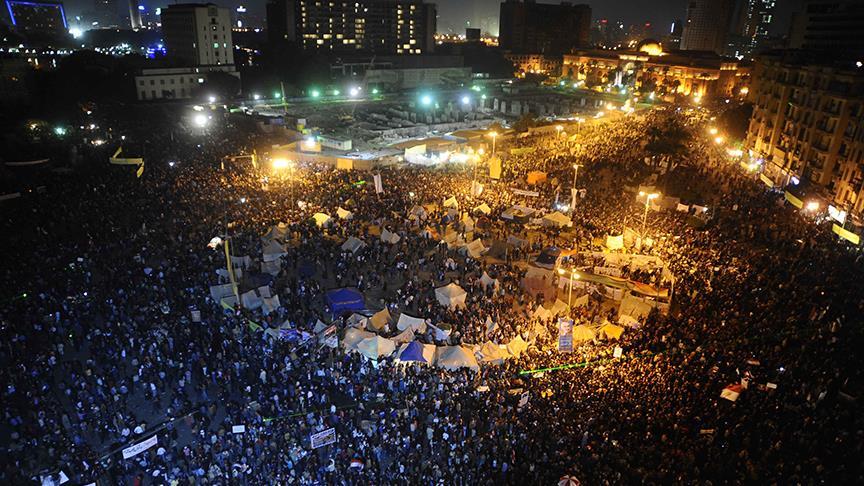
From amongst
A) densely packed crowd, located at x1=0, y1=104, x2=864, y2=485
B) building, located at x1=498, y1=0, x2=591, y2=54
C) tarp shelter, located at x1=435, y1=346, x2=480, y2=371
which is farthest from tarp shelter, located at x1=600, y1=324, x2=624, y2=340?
building, located at x1=498, y1=0, x2=591, y2=54

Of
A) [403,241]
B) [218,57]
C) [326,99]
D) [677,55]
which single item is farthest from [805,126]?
[218,57]

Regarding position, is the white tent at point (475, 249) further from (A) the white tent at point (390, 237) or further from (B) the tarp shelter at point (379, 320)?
(B) the tarp shelter at point (379, 320)

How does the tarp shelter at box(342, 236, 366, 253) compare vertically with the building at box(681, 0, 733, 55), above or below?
below

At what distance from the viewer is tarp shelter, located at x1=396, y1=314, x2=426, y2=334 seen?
1500 centimetres

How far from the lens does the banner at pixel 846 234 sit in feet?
70.3

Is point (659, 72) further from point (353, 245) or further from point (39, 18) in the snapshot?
point (39, 18)

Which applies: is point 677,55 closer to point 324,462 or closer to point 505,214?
point 505,214

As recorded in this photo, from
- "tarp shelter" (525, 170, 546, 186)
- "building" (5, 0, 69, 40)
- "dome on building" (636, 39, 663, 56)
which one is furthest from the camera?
"dome on building" (636, 39, 663, 56)

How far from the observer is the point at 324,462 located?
1111 centimetres

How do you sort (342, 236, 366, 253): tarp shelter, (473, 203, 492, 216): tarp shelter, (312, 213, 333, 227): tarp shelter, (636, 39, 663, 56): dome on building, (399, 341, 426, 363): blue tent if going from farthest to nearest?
(636, 39, 663, 56): dome on building
(473, 203, 492, 216): tarp shelter
(312, 213, 333, 227): tarp shelter
(342, 236, 366, 253): tarp shelter
(399, 341, 426, 363): blue tent

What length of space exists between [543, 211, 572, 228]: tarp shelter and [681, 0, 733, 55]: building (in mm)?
111371

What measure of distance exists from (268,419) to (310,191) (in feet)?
51.2

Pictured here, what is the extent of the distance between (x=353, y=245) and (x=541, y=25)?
9763cm

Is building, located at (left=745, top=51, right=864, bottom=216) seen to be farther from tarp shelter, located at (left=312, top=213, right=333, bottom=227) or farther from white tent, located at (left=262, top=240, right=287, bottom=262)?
white tent, located at (left=262, top=240, right=287, bottom=262)
